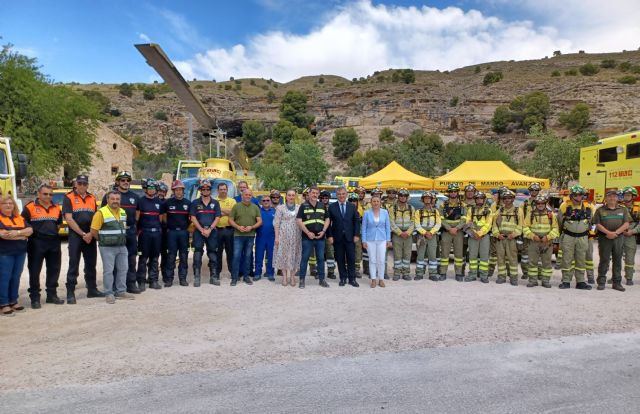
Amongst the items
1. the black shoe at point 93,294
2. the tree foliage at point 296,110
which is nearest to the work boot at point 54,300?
the black shoe at point 93,294

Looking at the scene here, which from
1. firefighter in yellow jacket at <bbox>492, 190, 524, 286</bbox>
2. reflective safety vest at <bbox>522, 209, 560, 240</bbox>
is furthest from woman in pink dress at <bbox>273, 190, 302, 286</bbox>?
reflective safety vest at <bbox>522, 209, 560, 240</bbox>

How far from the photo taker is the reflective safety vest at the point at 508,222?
8844 mm

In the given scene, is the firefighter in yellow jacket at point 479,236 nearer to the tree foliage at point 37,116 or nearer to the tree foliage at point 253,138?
the tree foliage at point 37,116

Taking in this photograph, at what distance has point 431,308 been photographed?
6848 mm

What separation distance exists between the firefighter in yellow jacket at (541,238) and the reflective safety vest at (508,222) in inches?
6.6

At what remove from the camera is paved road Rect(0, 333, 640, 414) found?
3.69m

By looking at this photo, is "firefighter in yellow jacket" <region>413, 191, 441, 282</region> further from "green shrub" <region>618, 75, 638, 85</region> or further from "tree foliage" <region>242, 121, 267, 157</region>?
"green shrub" <region>618, 75, 638, 85</region>

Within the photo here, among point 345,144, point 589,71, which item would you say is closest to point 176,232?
point 345,144

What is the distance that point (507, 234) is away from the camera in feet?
29.0

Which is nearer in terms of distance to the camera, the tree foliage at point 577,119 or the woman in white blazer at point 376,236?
the woman in white blazer at point 376,236

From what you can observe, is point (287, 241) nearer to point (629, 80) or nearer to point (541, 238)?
point (541, 238)

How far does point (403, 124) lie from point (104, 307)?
7322 cm

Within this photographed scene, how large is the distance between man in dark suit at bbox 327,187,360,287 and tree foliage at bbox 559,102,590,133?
63716 mm

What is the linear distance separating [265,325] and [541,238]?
5569 millimetres
